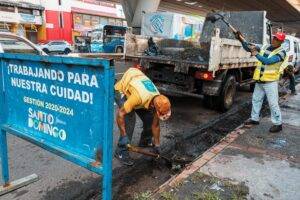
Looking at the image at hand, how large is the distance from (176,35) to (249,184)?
63.1 feet

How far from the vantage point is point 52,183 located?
3936 millimetres

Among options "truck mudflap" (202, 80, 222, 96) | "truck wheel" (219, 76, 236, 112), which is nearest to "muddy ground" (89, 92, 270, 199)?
"truck wheel" (219, 76, 236, 112)

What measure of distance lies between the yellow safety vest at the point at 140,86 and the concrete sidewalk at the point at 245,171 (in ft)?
3.17

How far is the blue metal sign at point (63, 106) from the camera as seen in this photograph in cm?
258

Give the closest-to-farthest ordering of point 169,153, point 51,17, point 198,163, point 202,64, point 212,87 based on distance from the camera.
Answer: point 198,163, point 169,153, point 202,64, point 212,87, point 51,17

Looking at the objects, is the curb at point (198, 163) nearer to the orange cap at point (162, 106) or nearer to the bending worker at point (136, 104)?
the bending worker at point (136, 104)

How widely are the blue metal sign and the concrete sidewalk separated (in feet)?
3.51

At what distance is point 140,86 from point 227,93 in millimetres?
4351

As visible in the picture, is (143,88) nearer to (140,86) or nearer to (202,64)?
(140,86)

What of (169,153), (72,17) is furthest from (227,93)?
A: (72,17)

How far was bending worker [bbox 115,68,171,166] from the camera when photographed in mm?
3889

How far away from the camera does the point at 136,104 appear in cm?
394

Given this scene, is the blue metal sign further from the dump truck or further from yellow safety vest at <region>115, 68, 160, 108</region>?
the dump truck

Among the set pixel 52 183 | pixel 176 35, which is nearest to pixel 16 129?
pixel 52 183
